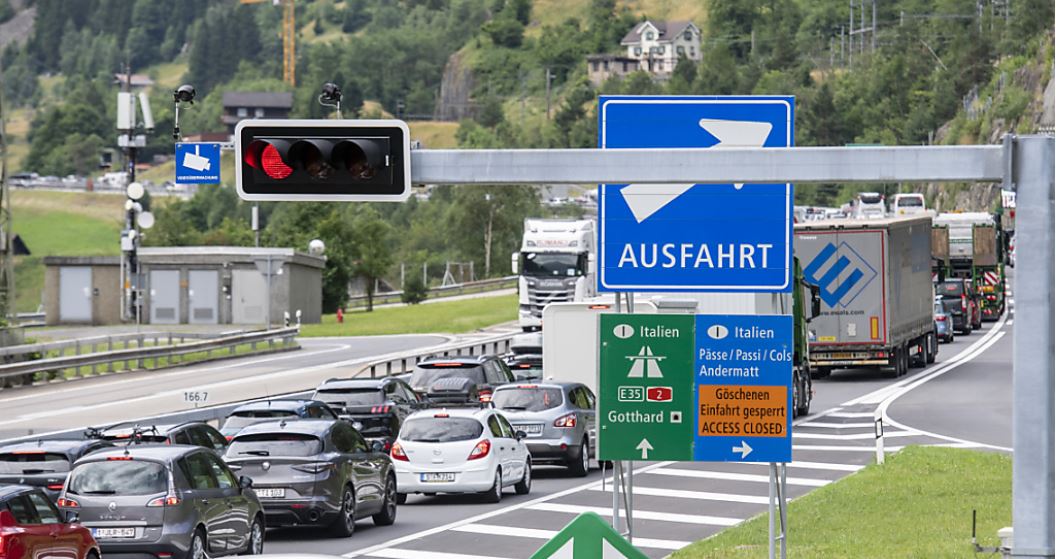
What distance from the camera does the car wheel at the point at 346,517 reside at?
23.0m

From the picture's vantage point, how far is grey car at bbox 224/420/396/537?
74.0 feet

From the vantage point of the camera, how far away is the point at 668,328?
1166cm

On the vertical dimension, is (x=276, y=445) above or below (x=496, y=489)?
above

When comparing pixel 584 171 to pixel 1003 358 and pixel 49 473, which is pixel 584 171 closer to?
pixel 49 473

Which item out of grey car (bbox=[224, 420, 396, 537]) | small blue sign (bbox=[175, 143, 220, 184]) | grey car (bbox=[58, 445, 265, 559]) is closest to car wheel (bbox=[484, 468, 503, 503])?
grey car (bbox=[224, 420, 396, 537])

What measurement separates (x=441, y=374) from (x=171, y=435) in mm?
14357

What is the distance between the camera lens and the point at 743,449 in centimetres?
1184

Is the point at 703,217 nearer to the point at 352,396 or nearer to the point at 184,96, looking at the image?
the point at 184,96

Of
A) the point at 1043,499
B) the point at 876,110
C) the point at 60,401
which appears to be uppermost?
the point at 876,110

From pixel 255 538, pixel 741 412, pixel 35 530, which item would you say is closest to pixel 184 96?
pixel 35 530

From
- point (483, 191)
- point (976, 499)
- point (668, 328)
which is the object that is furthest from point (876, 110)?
point (668, 328)

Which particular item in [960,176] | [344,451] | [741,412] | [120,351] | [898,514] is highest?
[960,176]

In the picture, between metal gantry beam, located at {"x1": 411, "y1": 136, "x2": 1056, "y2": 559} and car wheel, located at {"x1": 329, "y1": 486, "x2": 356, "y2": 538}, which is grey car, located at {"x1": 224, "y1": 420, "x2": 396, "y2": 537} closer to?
car wheel, located at {"x1": 329, "y1": 486, "x2": 356, "y2": 538}

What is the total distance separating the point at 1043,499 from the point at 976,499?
52.0 ft
